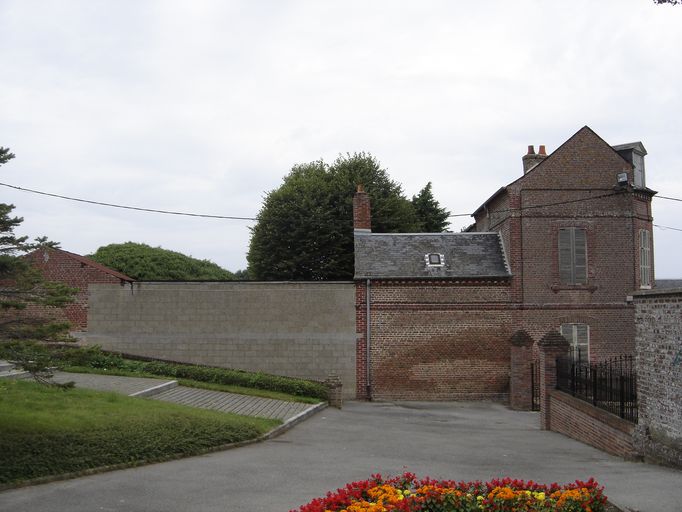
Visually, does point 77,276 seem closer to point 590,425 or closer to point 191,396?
point 191,396

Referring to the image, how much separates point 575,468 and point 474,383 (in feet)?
38.7

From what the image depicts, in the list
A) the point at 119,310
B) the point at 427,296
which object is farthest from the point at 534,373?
the point at 119,310

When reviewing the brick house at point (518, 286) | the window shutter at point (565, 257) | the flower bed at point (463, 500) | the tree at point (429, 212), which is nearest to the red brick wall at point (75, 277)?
the brick house at point (518, 286)

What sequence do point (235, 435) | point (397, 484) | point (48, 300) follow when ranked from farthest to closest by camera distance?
point (235, 435) < point (48, 300) < point (397, 484)

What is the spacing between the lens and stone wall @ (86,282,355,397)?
23312 mm

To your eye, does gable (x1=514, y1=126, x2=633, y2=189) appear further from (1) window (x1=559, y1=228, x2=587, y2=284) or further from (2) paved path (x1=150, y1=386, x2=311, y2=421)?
(2) paved path (x1=150, y1=386, x2=311, y2=421)

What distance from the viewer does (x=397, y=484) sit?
8.12 meters

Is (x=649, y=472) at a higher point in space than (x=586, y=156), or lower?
lower

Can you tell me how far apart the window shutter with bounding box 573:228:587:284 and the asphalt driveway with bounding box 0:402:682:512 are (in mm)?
7999

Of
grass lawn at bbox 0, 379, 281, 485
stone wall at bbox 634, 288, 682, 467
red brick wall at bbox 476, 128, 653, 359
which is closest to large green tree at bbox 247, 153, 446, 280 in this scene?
red brick wall at bbox 476, 128, 653, 359

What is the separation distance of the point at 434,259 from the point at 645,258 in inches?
313

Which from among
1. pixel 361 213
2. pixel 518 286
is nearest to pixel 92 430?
pixel 361 213

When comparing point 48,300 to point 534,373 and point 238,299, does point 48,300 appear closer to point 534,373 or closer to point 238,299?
point 238,299

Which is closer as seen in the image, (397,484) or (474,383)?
(397,484)
